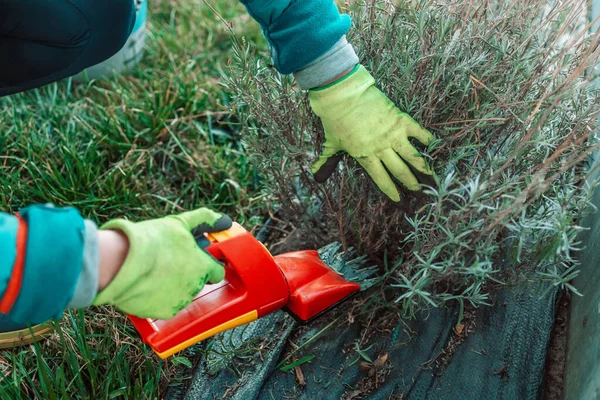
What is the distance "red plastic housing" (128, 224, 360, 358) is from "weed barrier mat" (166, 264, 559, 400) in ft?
0.53

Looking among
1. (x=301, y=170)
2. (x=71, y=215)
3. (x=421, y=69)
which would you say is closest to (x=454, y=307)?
(x=301, y=170)

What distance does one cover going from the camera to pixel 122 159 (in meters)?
2.28

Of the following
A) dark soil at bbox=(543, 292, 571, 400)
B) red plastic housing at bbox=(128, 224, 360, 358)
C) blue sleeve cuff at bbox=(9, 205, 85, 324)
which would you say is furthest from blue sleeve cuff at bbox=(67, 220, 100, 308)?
dark soil at bbox=(543, 292, 571, 400)

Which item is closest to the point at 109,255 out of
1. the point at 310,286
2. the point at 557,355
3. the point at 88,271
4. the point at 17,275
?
the point at 88,271

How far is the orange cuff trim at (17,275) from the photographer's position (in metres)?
1.01

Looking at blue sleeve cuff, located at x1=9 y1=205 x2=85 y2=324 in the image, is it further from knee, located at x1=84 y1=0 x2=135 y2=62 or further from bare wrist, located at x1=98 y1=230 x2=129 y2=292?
knee, located at x1=84 y1=0 x2=135 y2=62

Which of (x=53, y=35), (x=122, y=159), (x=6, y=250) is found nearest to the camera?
(x=6, y=250)

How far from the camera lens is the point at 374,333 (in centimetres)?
158

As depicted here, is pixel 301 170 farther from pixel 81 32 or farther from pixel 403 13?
pixel 81 32

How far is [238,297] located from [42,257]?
1.52 ft

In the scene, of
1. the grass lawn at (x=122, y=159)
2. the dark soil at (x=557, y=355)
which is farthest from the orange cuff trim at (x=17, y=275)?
the dark soil at (x=557, y=355)

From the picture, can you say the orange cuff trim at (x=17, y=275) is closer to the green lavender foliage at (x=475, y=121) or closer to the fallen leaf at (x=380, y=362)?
the green lavender foliage at (x=475, y=121)

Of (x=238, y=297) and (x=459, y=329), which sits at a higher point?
(x=238, y=297)

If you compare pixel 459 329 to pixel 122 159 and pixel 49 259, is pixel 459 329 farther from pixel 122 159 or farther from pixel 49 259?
pixel 122 159
